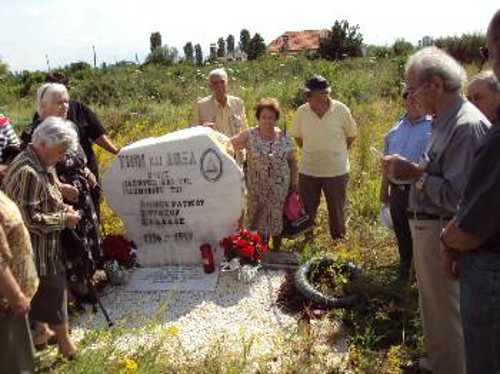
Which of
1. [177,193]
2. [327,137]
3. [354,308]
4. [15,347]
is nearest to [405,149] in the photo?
[354,308]

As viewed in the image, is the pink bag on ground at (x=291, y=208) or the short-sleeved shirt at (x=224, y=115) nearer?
the pink bag on ground at (x=291, y=208)

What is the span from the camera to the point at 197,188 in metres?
5.59

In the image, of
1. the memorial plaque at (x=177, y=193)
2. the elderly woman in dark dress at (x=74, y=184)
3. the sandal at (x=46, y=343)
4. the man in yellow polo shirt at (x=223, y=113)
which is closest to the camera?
the sandal at (x=46, y=343)

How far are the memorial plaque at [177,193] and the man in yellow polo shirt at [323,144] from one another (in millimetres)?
1006

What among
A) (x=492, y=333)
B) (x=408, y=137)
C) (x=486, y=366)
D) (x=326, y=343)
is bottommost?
(x=326, y=343)

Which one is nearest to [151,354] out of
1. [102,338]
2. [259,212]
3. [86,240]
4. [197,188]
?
[102,338]

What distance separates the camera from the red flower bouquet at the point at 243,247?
5379 mm

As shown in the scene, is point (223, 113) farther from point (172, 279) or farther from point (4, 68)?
point (4, 68)

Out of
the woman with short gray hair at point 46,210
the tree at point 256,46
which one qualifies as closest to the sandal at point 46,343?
the woman with short gray hair at point 46,210

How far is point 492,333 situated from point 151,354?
7.20 feet

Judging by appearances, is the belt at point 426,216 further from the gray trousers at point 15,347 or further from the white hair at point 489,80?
the gray trousers at point 15,347

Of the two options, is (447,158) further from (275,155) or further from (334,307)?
(275,155)

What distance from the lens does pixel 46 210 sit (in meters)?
3.83

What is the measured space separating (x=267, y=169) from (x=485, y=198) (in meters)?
3.54
